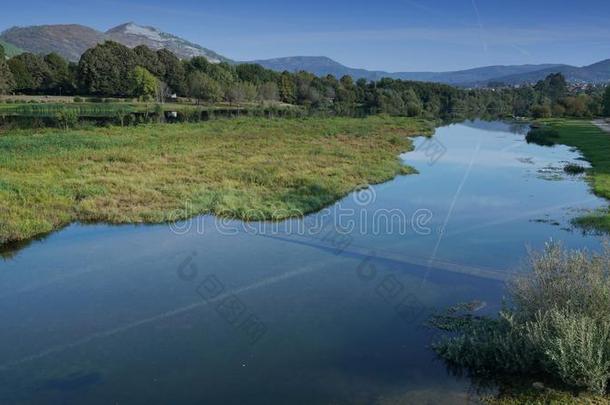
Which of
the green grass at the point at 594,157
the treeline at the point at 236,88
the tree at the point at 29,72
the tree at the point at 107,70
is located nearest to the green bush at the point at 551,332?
the green grass at the point at 594,157

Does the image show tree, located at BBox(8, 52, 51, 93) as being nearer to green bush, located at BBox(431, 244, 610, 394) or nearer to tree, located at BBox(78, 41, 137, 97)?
tree, located at BBox(78, 41, 137, 97)

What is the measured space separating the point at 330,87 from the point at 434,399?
144 m

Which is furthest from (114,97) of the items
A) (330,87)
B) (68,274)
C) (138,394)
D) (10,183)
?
(138,394)

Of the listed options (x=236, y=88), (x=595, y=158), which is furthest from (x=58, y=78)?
(x=595, y=158)

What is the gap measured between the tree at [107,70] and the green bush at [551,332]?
11069 centimetres

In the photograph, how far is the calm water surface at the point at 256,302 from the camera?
10211 millimetres

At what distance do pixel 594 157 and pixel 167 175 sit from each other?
118ft

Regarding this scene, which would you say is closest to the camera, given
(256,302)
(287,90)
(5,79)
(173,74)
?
(256,302)

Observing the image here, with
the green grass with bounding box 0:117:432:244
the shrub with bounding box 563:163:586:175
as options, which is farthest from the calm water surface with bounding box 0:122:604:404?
the shrub with bounding box 563:163:586:175

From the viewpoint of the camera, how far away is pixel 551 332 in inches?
389

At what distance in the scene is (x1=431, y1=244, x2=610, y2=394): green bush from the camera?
9.25 meters

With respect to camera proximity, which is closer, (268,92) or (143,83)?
(143,83)

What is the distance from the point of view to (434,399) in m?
9.70

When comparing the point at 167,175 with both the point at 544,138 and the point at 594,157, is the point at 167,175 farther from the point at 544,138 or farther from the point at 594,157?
the point at 544,138
